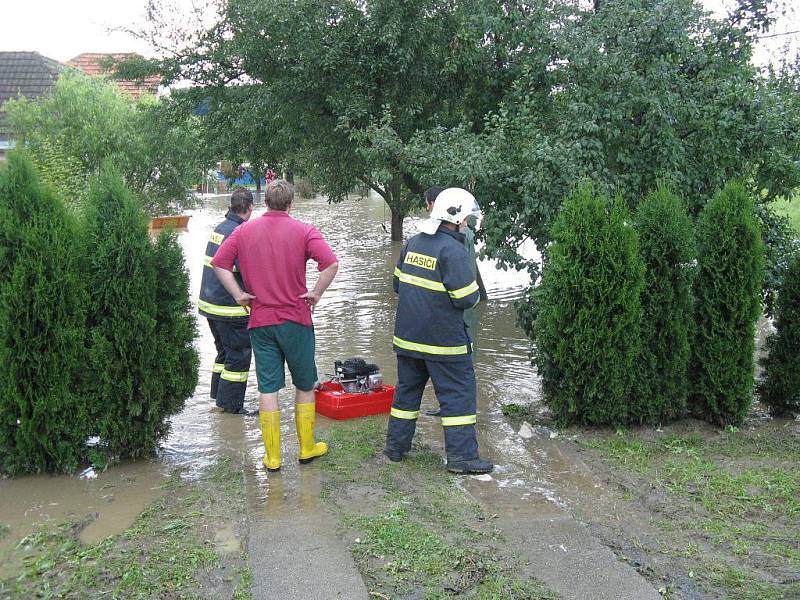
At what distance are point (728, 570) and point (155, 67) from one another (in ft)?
38.2

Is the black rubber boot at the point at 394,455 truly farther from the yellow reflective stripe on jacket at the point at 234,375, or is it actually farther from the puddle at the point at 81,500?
the yellow reflective stripe on jacket at the point at 234,375

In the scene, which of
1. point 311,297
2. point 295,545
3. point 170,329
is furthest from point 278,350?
point 295,545

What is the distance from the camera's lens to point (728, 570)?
4.28 meters

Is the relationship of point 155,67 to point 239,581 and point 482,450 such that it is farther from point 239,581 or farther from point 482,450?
point 239,581

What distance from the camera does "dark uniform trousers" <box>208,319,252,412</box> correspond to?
723cm

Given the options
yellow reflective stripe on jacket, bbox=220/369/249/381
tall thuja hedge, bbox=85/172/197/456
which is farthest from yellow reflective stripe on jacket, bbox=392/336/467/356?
yellow reflective stripe on jacket, bbox=220/369/249/381

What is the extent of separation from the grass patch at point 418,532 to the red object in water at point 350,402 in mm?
809

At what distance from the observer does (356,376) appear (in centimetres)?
725

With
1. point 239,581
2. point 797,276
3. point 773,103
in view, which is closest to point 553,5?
point 773,103

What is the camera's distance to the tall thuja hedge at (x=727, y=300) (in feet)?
21.2

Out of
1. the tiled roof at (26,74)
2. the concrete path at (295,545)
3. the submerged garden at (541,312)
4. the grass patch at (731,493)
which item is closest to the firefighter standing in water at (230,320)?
the submerged garden at (541,312)

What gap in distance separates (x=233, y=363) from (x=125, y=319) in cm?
176

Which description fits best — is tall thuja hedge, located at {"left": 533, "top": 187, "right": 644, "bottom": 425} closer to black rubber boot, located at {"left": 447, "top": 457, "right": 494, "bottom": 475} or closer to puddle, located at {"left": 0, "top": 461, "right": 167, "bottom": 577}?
black rubber boot, located at {"left": 447, "top": 457, "right": 494, "bottom": 475}

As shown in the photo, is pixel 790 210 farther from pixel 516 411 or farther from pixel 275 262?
pixel 275 262
